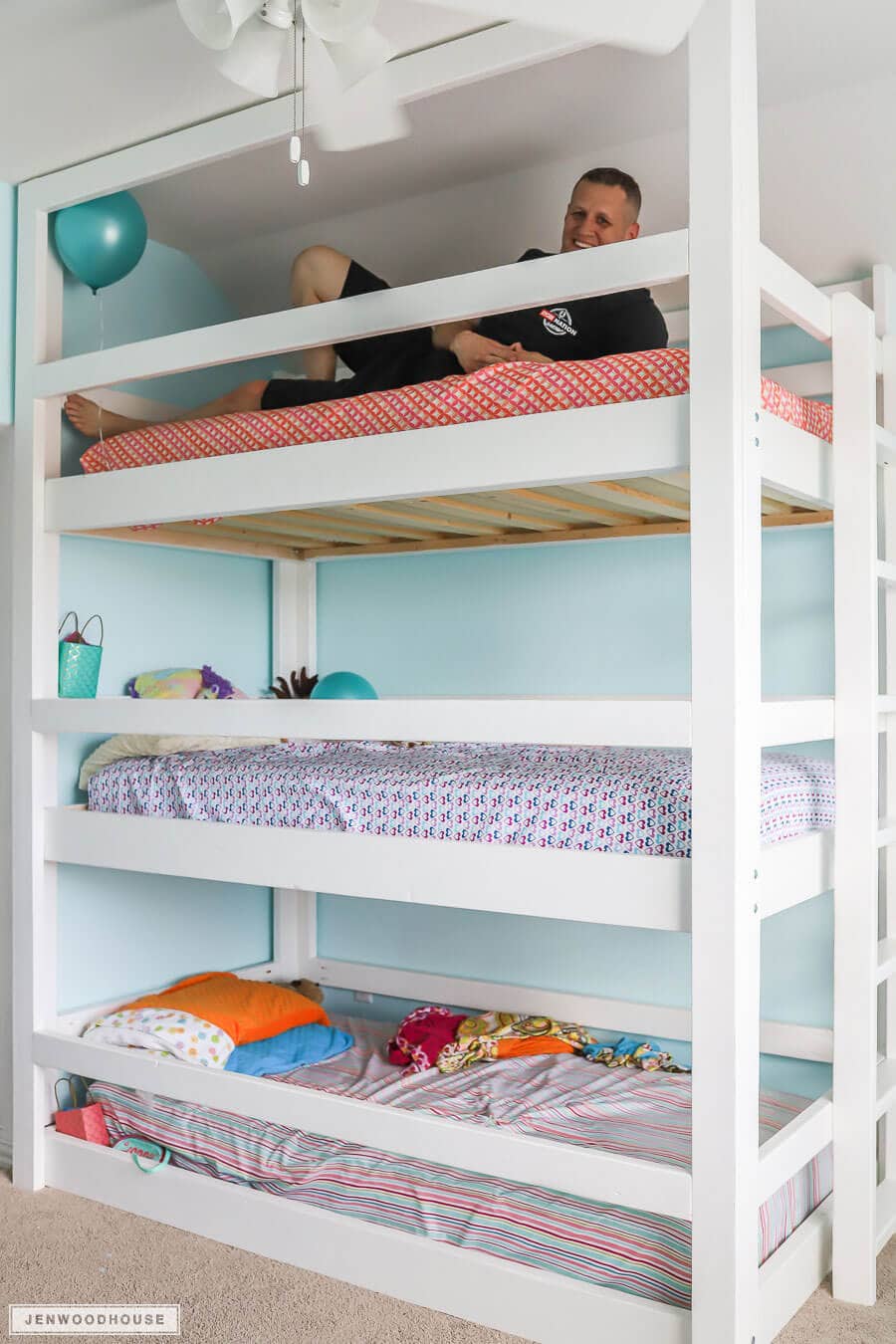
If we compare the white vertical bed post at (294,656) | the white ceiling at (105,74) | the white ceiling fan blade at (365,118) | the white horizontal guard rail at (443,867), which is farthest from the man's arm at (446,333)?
the white vertical bed post at (294,656)

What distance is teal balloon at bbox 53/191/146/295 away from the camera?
2820 mm

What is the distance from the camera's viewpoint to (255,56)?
2043 mm

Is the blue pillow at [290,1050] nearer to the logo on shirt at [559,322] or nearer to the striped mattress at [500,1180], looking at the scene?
the striped mattress at [500,1180]

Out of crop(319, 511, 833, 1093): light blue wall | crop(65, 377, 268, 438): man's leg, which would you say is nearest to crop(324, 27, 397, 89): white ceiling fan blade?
crop(65, 377, 268, 438): man's leg

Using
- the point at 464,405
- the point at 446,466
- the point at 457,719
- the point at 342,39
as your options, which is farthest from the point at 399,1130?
the point at 342,39

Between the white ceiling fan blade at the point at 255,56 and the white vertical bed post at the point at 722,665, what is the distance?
695mm

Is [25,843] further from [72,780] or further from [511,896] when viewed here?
[511,896]

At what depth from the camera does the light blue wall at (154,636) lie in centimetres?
314

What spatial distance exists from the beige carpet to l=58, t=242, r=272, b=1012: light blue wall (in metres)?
0.67

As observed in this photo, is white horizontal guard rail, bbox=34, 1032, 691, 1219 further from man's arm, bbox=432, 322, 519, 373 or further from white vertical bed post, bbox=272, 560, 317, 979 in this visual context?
man's arm, bbox=432, 322, 519, 373

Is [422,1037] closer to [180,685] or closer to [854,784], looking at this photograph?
[180,685]

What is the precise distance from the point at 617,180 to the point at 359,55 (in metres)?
Answer: 0.80

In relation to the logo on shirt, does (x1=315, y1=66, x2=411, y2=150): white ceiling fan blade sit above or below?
above
